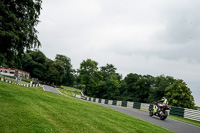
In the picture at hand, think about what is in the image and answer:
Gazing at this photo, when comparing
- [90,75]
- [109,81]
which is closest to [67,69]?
[90,75]

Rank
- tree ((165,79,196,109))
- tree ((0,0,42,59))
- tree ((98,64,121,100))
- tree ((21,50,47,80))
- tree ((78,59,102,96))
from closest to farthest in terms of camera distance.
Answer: tree ((0,0,42,59)) → tree ((165,79,196,109)) → tree ((98,64,121,100)) → tree ((78,59,102,96)) → tree ((21,50,47,80))

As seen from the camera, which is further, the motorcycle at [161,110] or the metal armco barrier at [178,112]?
the metal armco barrier at [178,112]

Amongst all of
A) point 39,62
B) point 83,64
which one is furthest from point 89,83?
point 39,62

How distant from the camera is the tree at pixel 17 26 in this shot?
12.5m

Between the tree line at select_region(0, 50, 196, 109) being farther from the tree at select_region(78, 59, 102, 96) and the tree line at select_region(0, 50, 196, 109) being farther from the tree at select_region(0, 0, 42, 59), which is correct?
the tree at select_region(0, 0, 42, 59)

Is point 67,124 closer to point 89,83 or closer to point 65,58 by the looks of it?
point 89,83

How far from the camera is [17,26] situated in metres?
13.5

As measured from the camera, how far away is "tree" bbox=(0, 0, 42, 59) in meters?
12.5

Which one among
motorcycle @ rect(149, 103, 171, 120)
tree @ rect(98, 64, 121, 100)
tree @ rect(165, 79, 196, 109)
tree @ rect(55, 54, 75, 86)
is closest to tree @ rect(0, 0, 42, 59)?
motorcycle @ rect(149, 103, 171, 120)

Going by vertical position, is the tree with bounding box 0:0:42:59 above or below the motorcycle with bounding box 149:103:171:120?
above

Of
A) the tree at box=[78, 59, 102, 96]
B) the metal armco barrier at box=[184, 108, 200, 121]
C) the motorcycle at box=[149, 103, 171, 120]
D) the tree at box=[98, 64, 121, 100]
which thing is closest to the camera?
the motorcycle at box=[149, 103, 171, 120]

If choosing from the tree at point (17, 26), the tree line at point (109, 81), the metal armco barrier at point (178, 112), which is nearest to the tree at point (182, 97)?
the tree line at point (109, 81)

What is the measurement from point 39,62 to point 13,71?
796 inches

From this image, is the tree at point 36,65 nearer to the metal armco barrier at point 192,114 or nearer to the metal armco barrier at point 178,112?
the metal armco barrier at point 178,112
